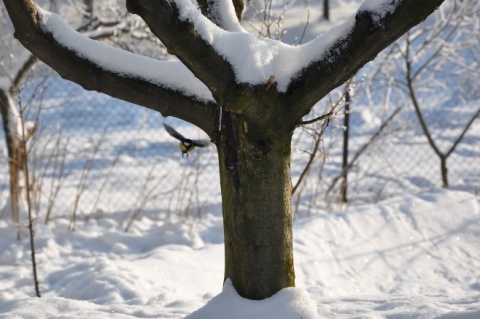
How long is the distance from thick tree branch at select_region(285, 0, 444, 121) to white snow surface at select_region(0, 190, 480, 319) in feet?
3.02

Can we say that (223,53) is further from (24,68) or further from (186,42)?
(24,68)

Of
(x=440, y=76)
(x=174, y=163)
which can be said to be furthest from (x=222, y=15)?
(x=440, y=76)

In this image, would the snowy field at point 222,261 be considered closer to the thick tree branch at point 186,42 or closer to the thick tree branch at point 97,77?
the thick tree branch at point 97,77

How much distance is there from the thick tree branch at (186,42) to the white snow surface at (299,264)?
3.17ft

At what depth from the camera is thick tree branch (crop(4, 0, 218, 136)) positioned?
8.52ft

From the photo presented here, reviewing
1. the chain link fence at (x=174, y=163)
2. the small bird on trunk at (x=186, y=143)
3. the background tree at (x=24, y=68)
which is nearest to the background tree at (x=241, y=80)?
the small bird on trunk at (x=186, y=143)

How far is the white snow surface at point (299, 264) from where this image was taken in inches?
137

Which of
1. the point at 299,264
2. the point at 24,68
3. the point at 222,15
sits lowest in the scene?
the point at 299,264

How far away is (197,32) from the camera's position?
246 centimetres

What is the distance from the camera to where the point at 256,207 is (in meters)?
2.79

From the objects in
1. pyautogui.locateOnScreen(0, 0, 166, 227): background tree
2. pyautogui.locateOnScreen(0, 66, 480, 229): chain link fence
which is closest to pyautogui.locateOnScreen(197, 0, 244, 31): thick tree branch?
pyautogui.locateOnScreen(0, 0, 166, 227): background tree

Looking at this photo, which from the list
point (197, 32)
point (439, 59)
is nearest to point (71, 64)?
point (197, 32)

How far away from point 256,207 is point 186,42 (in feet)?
2.47

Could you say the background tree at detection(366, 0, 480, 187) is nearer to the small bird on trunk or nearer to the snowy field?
the snowy field
